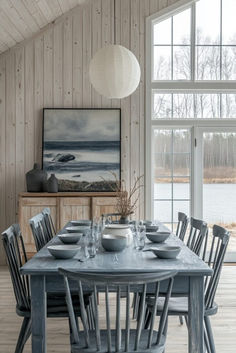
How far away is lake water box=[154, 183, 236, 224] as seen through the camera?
6555 mm

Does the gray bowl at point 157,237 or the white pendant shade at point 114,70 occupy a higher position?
the white pendant shade at point 114,70

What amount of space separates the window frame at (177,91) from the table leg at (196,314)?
3.81 meters

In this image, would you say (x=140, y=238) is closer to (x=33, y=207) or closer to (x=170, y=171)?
(x=33, y=207)

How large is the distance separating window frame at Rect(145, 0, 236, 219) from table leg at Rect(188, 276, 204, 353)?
3811 mm

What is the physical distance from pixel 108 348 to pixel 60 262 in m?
0.67

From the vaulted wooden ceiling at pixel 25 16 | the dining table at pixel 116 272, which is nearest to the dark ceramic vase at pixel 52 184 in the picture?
the vaulted wooden ceiling at pixel 25 16

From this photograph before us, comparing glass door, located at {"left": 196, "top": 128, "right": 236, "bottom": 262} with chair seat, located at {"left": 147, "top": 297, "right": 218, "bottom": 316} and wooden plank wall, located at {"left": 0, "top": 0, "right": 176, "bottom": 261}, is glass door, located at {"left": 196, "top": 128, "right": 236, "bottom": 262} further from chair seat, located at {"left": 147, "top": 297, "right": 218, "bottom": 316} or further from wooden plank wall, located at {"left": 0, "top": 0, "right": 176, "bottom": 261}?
chair seat, located at {"left": 147, "top": 297, "right": 218, "bottom": 316}

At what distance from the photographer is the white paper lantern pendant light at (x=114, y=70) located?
3641 millimetres

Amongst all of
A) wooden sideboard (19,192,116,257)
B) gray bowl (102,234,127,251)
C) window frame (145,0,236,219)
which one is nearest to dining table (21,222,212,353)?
gray bowl (102,234,127,251)

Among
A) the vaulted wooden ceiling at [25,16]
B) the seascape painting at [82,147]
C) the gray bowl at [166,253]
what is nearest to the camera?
the gray bowl at [166,253]

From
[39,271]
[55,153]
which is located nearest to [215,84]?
[55,153]

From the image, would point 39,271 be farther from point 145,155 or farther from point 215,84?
point 215,84

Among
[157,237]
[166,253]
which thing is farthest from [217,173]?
[166,253]

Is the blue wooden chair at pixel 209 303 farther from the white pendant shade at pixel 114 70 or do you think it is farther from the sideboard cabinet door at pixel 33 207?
the sideboard cabinet door at pixel 33 207
